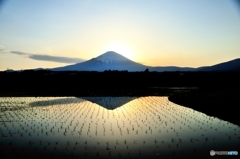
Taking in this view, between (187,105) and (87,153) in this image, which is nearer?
(87,153)

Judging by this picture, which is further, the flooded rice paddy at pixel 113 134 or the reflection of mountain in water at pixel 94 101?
Answer: the reflection of mountain in water at pixel 94 101

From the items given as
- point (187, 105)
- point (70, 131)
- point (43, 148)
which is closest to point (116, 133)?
point (70, 131)

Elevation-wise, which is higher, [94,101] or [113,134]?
[94,101]

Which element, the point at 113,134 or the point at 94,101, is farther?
the point at 94,101

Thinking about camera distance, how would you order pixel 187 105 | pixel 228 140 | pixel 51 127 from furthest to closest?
pixel 187 105
pixel 51 127
pixel 228 140

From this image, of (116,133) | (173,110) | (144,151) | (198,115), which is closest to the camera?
(144,151)

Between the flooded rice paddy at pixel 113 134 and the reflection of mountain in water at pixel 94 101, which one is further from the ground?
the reflection of mountain in water at pixel 94 101

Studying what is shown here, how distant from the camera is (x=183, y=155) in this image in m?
11.2

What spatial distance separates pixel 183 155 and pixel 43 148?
6.80m

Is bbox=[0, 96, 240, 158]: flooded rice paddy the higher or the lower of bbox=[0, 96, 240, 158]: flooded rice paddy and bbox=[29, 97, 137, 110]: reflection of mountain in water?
the lower

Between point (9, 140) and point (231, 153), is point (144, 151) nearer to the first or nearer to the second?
point (231, 153)

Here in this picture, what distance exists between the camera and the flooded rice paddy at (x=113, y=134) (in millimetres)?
11688

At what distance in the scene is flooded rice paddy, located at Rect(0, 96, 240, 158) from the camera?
11.7m

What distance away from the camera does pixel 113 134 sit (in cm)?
1484
